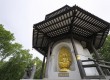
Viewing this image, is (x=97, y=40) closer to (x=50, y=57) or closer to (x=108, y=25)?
(x=108, y=25)

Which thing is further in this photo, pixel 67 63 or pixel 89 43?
pixel 89 43

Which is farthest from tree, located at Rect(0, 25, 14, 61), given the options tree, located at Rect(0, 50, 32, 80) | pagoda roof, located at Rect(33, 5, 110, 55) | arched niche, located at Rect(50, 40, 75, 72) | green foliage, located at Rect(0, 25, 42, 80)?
arched niche, located at Rect(50, 40, 75, 72)

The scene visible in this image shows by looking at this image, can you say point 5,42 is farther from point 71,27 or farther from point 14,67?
point 71,27

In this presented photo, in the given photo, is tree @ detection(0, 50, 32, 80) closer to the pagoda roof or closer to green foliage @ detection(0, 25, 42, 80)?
green foliage @ detection(0, 25, 42, 80)

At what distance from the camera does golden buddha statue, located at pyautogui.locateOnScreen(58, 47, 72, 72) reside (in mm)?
10875

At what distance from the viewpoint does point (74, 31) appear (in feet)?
37.6

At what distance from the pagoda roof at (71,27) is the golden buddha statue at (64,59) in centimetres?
121

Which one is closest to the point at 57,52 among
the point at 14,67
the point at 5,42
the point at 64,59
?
the point at 64,59

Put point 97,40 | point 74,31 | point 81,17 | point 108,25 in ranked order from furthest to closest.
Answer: point 97,40 < point 74,31 < point 108,25 < point 81,17

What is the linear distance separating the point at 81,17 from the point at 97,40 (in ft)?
15.1

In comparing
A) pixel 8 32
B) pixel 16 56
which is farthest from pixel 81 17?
pixel 16 56

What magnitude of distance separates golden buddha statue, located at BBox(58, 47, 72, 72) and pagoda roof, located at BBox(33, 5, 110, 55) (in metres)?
1.21

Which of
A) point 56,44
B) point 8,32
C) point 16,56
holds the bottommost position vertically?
point 56,44

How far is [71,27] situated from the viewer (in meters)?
10.7
